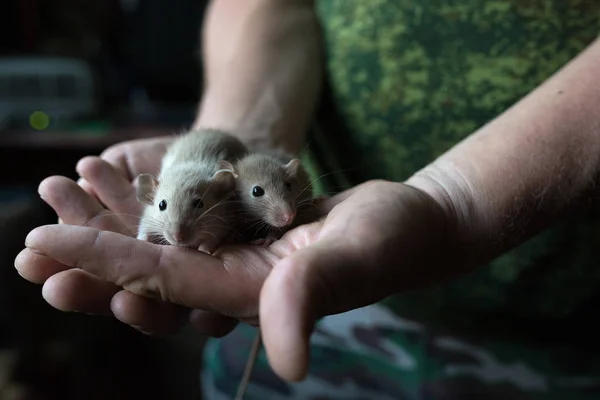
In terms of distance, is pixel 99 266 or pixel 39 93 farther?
pixel 39 93

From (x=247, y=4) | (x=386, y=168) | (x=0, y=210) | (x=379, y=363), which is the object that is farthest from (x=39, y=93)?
(x=379, y=363)

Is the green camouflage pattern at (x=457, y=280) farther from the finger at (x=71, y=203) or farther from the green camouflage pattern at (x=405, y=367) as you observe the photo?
the finger at (x=71, y=203)

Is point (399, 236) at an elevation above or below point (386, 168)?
above

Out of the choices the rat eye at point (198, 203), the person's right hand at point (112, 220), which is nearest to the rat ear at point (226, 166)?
the rat eye at point (198, 203)

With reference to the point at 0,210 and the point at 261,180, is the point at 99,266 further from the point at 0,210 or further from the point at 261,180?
the point at 0,210

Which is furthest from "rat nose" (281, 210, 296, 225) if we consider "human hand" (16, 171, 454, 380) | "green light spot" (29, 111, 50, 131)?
"green light spot" (29, 111, 50, 131)

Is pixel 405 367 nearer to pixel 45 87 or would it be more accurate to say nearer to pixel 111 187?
pixel 111 187
